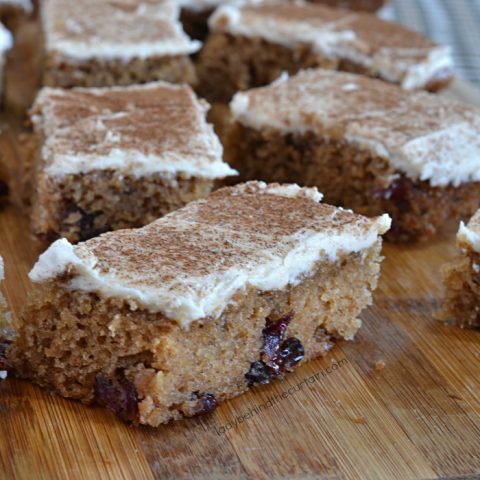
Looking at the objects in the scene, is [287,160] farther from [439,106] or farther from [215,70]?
[215,70]

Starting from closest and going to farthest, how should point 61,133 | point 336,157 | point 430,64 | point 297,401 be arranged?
point 297,401 → point 61,133 → point 336,157 → point 430,64

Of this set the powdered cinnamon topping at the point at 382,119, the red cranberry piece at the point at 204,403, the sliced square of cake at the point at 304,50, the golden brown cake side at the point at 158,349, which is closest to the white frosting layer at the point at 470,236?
the golden brown cake side at the point at 158,349

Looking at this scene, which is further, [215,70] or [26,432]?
[215,70]

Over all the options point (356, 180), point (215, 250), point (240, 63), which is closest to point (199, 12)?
point (240, 63)

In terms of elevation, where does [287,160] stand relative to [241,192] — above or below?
below

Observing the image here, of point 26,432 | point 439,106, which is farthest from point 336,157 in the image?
point 26,432

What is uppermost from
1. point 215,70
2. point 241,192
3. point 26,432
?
point 241,192

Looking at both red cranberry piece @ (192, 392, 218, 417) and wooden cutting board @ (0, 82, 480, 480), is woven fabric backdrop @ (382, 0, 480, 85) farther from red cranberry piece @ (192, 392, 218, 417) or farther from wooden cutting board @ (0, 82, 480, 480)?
red cranberry piece @ (192, 392, 218, 417)
